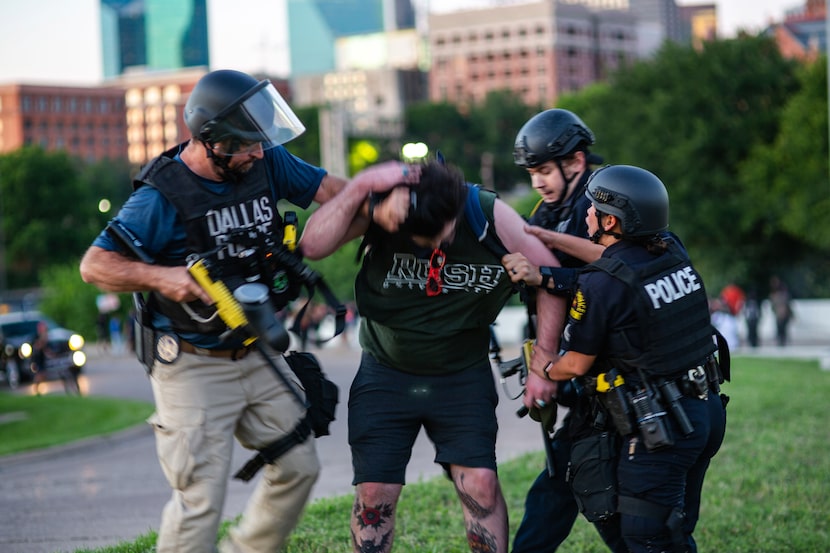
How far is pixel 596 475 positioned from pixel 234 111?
2.07 metres

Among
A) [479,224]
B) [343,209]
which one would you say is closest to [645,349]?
[479,224]

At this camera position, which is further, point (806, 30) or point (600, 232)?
point (806, 30)

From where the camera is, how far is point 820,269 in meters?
47.3

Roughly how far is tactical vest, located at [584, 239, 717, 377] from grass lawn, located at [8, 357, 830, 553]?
184cm

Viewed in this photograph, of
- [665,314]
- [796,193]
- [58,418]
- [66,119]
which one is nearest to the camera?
[665,314]

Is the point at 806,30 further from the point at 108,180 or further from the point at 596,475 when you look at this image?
the point at 596,475

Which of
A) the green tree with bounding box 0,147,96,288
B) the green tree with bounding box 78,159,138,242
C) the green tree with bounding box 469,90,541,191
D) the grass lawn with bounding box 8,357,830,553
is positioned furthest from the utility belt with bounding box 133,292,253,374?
the green tree with bounding box 469,90,541,191

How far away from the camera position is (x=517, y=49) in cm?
17912

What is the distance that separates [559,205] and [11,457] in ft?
30.1

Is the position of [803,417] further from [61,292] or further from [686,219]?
[61,292]

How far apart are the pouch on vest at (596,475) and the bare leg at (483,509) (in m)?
0.34

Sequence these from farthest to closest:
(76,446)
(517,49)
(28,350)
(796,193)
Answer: (517,49)
(796,193)
(28,350)
(76,446)

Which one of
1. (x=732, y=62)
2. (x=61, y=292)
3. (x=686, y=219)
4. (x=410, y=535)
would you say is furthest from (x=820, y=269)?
(x=410, y=535)

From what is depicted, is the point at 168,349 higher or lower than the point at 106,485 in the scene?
higher
